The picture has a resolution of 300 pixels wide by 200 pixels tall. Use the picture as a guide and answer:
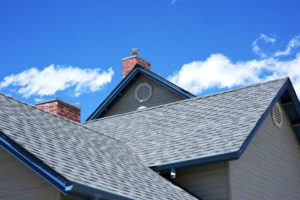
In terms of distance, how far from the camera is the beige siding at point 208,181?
1480 cm

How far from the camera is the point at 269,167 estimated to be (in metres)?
17.0

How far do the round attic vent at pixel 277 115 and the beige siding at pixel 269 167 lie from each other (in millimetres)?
198

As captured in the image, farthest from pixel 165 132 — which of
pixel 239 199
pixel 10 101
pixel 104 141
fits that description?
pixel 10 101

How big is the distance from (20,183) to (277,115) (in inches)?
384

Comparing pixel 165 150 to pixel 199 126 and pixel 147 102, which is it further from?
pixel 147 102

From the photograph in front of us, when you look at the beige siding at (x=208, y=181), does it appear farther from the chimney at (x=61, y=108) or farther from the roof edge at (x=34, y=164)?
the chimney at (x=61, y=108)

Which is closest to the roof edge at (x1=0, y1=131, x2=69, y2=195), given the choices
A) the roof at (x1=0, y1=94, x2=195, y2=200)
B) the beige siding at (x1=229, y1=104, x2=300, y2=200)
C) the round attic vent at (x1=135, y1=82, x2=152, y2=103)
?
the roof at (x1=0, y1=94, x2=195, y2=200)

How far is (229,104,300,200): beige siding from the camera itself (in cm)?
1540

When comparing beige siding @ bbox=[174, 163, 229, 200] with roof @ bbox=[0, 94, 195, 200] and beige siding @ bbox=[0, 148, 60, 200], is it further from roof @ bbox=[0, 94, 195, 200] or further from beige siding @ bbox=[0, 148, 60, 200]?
beige siding @ bbox=[0, 148, 60, 200]

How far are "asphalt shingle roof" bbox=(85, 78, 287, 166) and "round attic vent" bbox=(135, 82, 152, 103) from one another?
398cm

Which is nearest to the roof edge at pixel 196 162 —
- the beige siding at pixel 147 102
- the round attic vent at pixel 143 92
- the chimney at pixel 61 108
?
the chimney at pixel 61 108

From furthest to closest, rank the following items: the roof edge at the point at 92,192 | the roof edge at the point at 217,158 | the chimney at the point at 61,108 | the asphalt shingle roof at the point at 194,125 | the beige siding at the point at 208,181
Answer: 1. the chimney at the point at 61,108
2. the asphalt shingle roof at the point at 194,125
3. the beige siding at the point at 208,181
4. the roof edge at the point at 217,158
5. the roof edge at the point at 92,192

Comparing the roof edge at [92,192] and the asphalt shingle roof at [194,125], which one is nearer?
the roof edge at [92,192]

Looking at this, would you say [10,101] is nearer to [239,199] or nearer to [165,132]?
[165,132]
